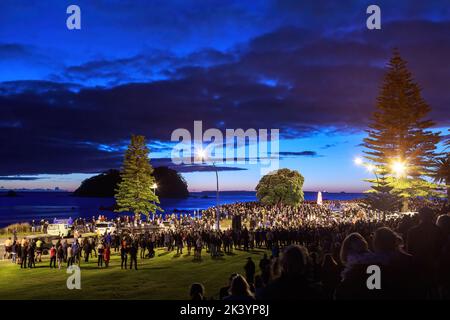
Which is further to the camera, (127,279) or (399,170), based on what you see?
(399,170)

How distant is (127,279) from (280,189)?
210ft

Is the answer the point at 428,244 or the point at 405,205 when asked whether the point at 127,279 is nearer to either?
the point at 428,244

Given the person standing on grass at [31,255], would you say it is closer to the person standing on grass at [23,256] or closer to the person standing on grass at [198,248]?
the person standing on grass at [23,256]

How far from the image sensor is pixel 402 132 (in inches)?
1965

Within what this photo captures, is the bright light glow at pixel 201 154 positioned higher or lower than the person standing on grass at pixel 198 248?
higher

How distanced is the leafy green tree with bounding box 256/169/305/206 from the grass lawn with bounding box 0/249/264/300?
56123mm

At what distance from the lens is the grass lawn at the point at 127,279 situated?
14.6 m

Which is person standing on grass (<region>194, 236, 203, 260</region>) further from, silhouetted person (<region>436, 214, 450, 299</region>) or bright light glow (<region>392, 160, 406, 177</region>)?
bright light glow (<region>392, 160, 406, 177</region>)

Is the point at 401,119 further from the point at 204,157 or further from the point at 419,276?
the point at 419,276

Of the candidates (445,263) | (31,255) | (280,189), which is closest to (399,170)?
(280,189)

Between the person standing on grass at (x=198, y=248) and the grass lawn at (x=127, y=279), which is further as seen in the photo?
the person standing on grass at (x=198, y=248)

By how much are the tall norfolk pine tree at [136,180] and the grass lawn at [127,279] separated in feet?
104

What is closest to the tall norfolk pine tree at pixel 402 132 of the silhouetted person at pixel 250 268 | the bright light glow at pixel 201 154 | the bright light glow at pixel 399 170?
the bright light glow at pixel 399 170
